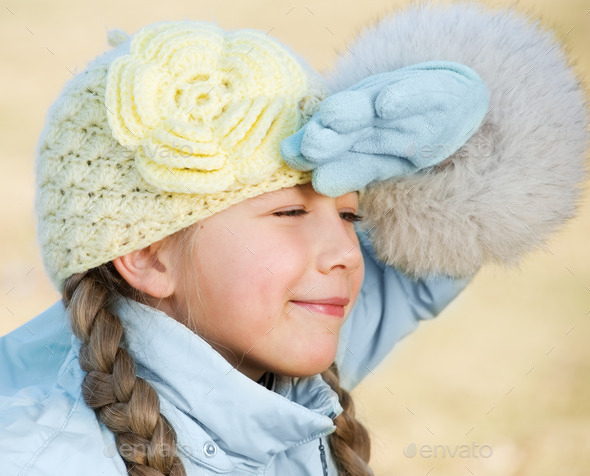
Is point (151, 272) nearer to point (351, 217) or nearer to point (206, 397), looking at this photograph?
point (206, 397)

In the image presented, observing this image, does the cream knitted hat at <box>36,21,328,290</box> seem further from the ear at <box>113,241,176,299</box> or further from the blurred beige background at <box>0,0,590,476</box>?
the blurred beige background at <box>0,0,590,476</box>

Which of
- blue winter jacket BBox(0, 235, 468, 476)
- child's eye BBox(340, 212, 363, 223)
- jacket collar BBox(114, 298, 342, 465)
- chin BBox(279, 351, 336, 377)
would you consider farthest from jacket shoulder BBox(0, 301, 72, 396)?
child's eye BBox(340, 212, 363, 223)

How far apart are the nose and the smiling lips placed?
0.06m

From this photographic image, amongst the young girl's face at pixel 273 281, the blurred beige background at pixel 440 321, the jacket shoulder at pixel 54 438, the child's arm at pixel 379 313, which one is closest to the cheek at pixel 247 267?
the young girl's face at pixel 273 281

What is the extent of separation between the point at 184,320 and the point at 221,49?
52 cm

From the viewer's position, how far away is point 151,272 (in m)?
1.52

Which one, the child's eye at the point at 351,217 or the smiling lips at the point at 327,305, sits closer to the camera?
the smiling lips at the point at 327,305

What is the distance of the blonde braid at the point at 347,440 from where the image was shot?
5.53 feet

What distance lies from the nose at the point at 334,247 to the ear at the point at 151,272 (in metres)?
0.29

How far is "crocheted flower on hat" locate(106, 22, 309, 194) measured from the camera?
1374 millimetres

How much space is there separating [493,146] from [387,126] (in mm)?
290

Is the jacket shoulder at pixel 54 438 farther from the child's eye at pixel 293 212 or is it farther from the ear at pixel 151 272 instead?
the child's eye at pixel 293 212

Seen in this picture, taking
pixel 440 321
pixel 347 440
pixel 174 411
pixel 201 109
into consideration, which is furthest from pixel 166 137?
pixel 440 321

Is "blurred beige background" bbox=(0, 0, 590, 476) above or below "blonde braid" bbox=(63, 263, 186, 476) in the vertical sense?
below
